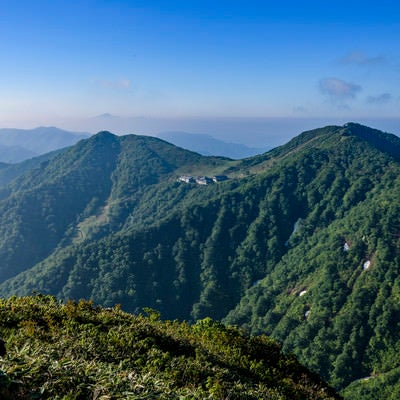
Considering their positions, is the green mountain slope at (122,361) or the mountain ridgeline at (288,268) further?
the mountain ridgeline at (288,268)

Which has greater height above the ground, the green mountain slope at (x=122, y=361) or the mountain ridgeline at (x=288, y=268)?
the green mountain slope at (x=122, y=361)

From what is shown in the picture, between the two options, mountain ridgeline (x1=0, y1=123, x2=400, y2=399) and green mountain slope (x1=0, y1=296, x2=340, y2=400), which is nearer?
green mountain slope (x1=0, y1=296, x2=340, y2=400)

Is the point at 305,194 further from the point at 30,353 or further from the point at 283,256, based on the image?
the point at 30,353

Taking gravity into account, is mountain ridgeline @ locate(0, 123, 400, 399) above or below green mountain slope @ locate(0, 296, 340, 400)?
below

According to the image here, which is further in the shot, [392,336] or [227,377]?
[392,336]

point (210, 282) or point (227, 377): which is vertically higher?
point (227, 377)

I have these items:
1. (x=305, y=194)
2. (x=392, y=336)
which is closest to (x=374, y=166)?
(x=305, y=194)

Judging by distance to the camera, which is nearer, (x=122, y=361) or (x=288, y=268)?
(x=122, y=361)

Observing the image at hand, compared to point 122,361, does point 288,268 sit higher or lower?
lower
